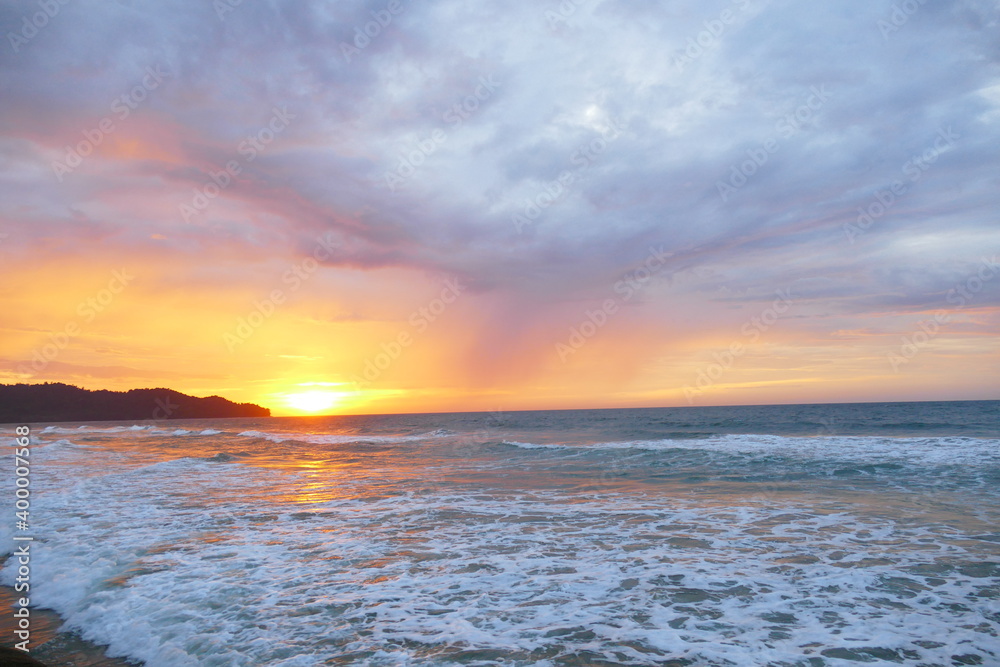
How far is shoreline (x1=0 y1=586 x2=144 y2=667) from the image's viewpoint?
18.8 ft

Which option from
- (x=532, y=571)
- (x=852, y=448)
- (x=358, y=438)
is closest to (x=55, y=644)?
(x=532, y=571)

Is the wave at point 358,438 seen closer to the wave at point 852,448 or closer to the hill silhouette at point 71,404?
the wave at point 852,448

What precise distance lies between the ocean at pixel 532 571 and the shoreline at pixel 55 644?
15 centimetres

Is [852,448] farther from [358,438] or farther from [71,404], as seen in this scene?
[71,404]

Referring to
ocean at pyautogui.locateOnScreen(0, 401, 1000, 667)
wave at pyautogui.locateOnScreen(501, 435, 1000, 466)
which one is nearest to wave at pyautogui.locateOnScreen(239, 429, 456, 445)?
wave at pyautogui.locateOnScreen(501, 435, 1000, 466)

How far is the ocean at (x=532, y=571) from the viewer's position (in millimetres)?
5949

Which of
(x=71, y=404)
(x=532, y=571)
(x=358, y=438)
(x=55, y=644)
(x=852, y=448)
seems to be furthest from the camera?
(x=71, y=404)

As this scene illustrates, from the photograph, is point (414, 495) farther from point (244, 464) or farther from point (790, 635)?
point (244, 464)

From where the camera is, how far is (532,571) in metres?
8.53

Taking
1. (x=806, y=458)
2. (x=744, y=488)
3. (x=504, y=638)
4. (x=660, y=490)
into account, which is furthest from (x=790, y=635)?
(x=806, y=458)

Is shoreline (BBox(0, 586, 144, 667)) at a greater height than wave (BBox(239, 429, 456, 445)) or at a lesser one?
greater

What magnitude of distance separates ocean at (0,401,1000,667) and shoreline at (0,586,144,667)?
0.50 ft

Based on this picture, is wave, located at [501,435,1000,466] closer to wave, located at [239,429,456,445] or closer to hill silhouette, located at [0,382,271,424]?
wave, located at [239,429,456,445]

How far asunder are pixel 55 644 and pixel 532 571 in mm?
6372
